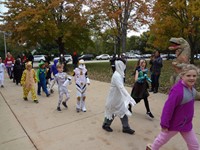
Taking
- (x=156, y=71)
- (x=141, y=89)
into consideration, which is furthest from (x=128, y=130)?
(x=156, y=71)

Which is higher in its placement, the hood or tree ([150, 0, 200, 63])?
tree ([150, 0, 200, 63])

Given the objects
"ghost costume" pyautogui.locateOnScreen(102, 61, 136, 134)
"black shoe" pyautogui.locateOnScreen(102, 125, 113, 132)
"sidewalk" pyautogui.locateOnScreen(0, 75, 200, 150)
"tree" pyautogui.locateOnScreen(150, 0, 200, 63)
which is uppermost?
"tree" pyautogui.locateOnScreen(150, 0, 200, 63)

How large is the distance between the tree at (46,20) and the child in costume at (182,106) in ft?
57.6

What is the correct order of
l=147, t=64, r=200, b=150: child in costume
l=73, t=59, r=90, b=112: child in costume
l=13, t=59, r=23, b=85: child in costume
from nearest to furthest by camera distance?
l=147, t=64, r=200, b=150: child in costume → l=73, t=59, r=90, b=112: child in costume → l=13, t=59, r=23, b=85: child in costume

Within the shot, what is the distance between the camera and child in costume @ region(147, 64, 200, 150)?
2.76 meters

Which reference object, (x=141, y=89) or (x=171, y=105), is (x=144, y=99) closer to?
(x=141, y=89)

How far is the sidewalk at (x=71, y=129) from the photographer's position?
13.1ft

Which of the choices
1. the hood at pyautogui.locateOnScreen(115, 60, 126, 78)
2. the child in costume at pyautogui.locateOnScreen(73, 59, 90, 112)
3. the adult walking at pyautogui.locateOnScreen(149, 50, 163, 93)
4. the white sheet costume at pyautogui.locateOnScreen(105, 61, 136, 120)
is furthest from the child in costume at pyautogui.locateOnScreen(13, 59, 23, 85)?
the hood at pyautogui.locateOnScreen(115, 60, 126, 78)

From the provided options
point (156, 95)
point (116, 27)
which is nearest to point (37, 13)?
point (116, 27)

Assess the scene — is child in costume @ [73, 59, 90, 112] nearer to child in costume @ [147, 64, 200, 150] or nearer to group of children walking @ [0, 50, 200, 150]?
group of children walking @ [0, 50, 200, 150]

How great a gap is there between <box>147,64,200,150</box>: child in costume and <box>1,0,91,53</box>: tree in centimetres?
1755

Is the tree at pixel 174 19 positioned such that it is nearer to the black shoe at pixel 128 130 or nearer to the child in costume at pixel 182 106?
the black shoe at pixel 128 130

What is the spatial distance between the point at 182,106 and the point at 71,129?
2.74m

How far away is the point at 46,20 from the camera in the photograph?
1969cm
